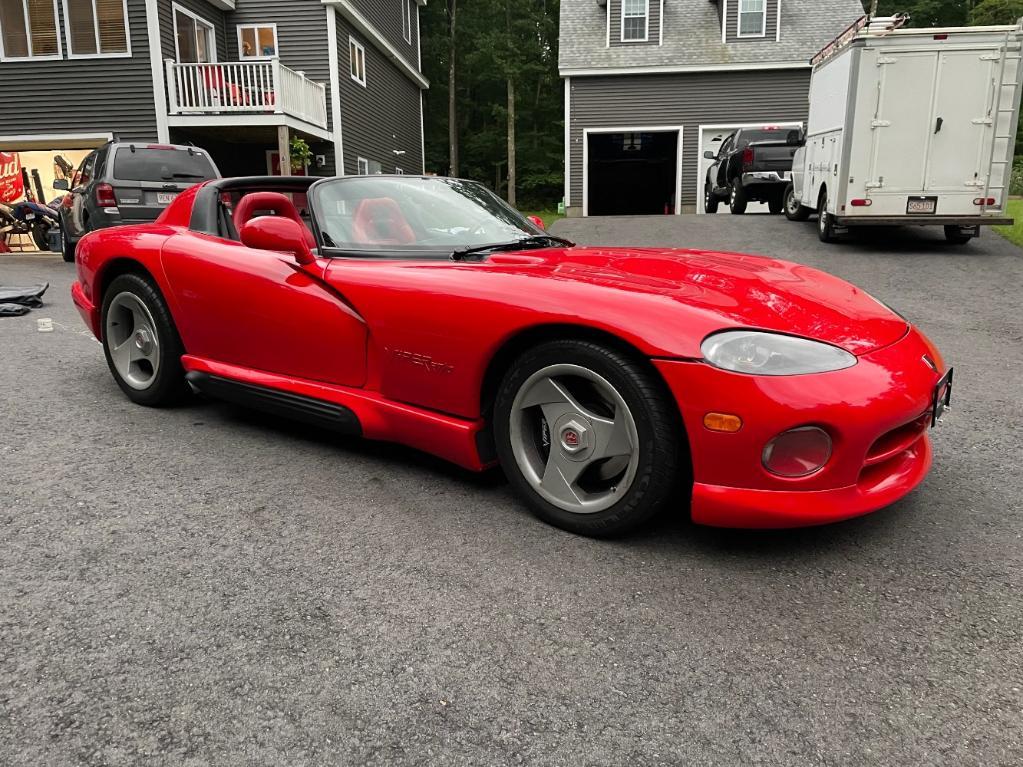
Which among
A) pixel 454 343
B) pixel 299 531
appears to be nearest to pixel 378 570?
pixel 299 531

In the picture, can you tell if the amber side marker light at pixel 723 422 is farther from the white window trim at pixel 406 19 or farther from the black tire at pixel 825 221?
the white window trim at pixel 406 19

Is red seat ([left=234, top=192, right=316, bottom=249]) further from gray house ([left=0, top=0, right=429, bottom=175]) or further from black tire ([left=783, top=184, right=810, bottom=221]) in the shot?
gray house ([left=0, top=0, right=429, bottom=175])

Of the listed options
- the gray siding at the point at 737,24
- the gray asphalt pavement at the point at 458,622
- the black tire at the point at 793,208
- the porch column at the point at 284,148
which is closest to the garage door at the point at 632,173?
the gray siding at the point at 737,24

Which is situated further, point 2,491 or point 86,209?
point 86,209

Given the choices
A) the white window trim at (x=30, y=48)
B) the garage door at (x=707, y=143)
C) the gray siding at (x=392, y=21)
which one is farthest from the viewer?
the garage door at (x=707, y=143)

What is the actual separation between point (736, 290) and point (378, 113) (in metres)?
22.2

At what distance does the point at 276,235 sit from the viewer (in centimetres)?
316

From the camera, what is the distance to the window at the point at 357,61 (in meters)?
20.2

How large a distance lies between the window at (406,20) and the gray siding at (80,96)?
1163 cm

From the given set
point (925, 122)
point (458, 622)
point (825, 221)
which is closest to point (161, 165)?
point (825, 221)

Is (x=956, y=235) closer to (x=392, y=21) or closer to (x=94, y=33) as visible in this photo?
(x=94, y=33)

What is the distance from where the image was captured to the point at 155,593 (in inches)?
91.0

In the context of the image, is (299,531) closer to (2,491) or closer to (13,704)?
(13,704)

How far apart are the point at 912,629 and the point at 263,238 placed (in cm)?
263
